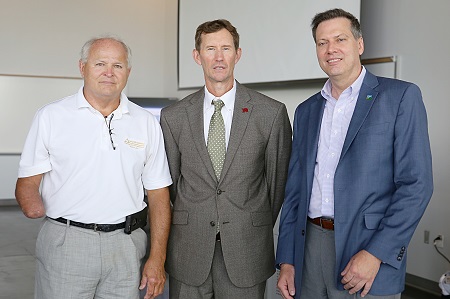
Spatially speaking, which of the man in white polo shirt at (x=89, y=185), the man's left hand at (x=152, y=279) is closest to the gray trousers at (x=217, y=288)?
the man's left hand at (x=152, y=279)

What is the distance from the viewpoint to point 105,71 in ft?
7.51

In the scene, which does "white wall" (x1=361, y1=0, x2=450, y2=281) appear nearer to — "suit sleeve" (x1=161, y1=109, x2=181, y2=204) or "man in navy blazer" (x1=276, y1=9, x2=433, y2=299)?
"man in navy blazer" (x1=276, y1=9, x2=433, y2=299)

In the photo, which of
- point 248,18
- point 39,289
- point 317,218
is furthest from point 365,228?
point 248,18

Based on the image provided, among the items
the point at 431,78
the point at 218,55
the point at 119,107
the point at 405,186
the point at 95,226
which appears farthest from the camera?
the point at 431,78

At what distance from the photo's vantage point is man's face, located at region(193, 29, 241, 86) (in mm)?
2500

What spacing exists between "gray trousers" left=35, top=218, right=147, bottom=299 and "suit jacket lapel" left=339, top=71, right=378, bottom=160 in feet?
3.27

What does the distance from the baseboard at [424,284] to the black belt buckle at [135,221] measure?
3421mm

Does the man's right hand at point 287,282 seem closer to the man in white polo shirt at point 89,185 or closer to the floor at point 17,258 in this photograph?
the man in white polo shirt at point 89,185

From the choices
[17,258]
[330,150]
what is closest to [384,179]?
[330,150]

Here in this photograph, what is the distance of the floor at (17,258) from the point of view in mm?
4973

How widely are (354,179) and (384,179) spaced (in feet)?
0.37

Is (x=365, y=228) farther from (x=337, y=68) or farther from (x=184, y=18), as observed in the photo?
(x=184, y=18)

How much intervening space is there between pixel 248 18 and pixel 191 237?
16.7 feet

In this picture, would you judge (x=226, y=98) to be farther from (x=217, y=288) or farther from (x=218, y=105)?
(x=217, y=288)
